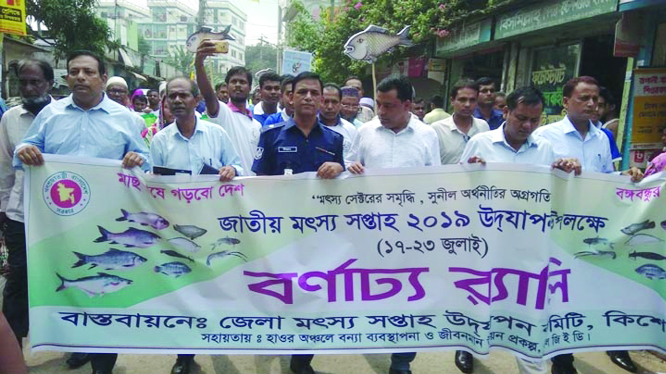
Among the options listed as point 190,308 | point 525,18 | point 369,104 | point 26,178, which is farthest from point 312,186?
point 525,18

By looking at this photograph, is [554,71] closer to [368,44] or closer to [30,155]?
[368,44]

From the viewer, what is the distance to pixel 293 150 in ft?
10.6

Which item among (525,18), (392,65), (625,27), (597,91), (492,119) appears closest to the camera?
(597,91)

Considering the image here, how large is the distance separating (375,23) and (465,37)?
9.26 feet

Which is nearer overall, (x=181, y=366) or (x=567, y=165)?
(x=567, y=165)

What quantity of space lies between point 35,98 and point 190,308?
5.89 feet

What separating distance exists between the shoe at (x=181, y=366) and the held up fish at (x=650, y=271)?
2755 millimetres

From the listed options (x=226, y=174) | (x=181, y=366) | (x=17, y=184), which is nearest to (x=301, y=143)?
(x=226, y=174)

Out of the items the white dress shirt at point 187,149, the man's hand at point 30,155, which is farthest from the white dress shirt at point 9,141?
the white dress shirt at point 187,149

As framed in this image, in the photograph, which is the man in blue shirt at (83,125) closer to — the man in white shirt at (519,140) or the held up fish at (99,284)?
the held up fish at (99,284)

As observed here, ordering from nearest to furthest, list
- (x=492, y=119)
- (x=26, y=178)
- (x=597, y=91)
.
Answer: (x=26, y=178) → (x=597, y=91) → (x=492, y=119)

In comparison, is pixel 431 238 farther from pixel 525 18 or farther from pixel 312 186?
pixel 525 18

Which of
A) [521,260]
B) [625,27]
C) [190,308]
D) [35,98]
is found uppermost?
[625,27]

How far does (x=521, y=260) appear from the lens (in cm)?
288
